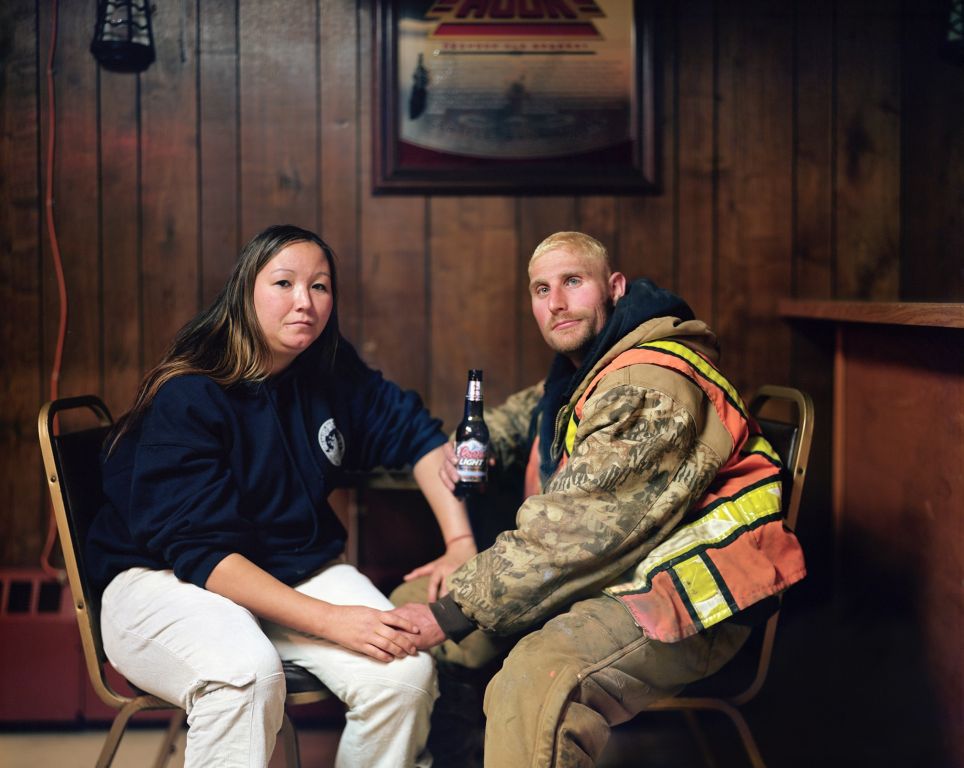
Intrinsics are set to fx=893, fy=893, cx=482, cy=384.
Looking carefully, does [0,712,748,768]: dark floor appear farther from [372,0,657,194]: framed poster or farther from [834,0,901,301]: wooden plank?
[372,0,657,194]: framed poster

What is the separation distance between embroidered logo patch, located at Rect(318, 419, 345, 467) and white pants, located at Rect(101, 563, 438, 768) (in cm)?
37

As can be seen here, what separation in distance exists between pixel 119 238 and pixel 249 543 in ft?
3.70

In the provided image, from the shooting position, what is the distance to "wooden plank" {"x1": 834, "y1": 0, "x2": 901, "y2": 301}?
2.45 meters

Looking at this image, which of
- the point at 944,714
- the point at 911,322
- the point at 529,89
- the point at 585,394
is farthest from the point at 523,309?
the point at 944,714

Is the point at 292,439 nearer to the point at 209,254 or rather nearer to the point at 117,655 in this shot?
the point at 117,655

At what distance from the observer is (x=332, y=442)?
6.37 feet

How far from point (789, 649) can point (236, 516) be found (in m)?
1.64

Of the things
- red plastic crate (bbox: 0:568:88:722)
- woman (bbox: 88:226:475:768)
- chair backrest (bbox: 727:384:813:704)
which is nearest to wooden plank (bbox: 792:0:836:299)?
chair backrest (bbox: 727:384:813:704)

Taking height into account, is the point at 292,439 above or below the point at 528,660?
above

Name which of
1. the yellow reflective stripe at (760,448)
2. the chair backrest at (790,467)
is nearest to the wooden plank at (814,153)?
the chair backrest at (790,467)

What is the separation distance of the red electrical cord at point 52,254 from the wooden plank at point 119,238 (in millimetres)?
110

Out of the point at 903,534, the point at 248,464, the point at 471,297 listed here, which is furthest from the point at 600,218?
the point at 248,464

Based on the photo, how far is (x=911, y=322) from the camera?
175cm

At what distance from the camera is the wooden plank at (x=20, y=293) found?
7.85 feet
